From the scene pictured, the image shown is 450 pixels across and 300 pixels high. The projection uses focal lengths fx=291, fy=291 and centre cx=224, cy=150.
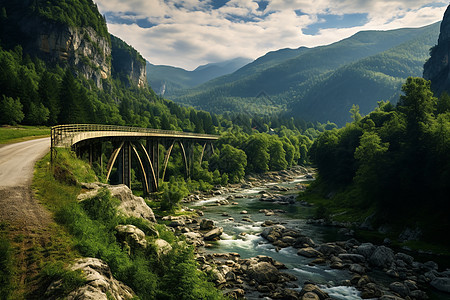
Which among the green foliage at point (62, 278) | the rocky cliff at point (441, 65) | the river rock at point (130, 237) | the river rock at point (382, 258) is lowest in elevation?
the river rock at point (382, 258)

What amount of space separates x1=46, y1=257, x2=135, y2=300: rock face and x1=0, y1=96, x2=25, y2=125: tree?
5649cm

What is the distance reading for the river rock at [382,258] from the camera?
96.9ft

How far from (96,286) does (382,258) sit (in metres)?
28.6

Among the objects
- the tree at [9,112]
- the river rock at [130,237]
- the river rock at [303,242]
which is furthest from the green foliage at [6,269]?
the tree at [9,112]

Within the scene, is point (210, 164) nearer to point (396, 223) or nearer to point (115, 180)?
point (115, 180)

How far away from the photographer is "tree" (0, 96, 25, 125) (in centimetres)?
Result: 5584

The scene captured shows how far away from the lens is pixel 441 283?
→ 24.7m

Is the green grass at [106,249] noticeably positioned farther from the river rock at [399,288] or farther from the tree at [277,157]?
the tree at [277,157]

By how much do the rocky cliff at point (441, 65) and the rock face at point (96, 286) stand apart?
105682 millimetres

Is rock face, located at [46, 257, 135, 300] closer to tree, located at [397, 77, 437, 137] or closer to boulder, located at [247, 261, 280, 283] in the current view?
boulder, located at [247, 261, 280, 283]

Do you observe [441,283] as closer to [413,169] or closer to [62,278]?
[413,169]

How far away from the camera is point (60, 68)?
15462 centimetres

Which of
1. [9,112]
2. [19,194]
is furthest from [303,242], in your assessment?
[9,112]

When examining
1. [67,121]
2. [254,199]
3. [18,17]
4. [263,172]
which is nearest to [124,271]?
[254,199]
